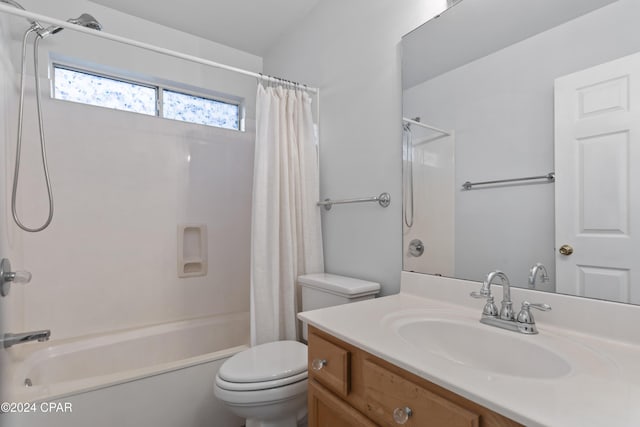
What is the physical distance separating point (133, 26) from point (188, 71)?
1.38 feet

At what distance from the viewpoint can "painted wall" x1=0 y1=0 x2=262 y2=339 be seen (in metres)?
1.85

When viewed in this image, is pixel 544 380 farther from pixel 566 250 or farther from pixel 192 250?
pixel 192 250

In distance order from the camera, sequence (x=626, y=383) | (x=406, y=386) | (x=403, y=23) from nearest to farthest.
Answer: (x=626, y=383), (x=406, y=386), (x=403, y=23)

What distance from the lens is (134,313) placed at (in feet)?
6.89

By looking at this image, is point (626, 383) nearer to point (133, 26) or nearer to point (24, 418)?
point (24, 418)

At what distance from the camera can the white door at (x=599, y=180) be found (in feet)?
2.73

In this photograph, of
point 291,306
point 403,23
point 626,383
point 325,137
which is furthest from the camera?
point 325,137

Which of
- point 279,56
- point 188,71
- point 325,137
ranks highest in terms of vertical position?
point 279,56

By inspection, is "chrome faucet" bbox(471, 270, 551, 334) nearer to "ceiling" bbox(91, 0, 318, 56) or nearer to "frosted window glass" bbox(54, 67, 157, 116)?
"ceiling" bbox(91, 0, 318, 56)

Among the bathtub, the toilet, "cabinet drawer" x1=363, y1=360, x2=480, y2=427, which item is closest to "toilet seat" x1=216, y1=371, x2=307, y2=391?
the toilet

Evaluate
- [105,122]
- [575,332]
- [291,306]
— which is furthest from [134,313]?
[575,332]

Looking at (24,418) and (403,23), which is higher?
(403,23)

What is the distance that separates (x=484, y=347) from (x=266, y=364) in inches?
35.7

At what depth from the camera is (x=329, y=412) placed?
98 cm
